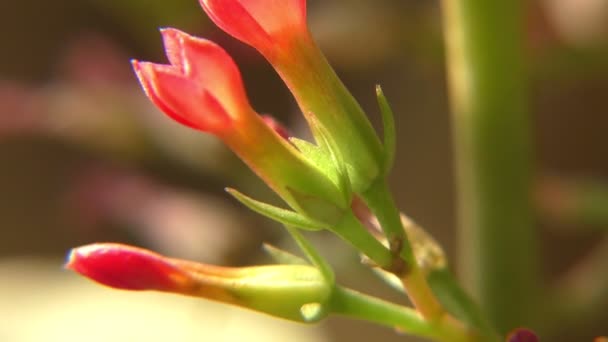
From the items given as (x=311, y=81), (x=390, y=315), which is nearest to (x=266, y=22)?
(x=311, y=81)

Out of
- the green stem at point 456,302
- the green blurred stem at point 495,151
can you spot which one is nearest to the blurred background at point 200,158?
the green blurred stem at point 495,151

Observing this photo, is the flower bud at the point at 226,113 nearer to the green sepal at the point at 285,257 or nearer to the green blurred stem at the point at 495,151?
the green sepal at the point at 285,257

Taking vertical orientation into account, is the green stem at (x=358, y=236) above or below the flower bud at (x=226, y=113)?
below

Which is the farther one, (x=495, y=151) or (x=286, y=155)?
(x=495, y=151)

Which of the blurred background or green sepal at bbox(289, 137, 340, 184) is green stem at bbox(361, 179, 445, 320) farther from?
the blurred background

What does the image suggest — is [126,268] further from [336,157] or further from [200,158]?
[200,158]

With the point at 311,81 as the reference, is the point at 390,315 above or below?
below
